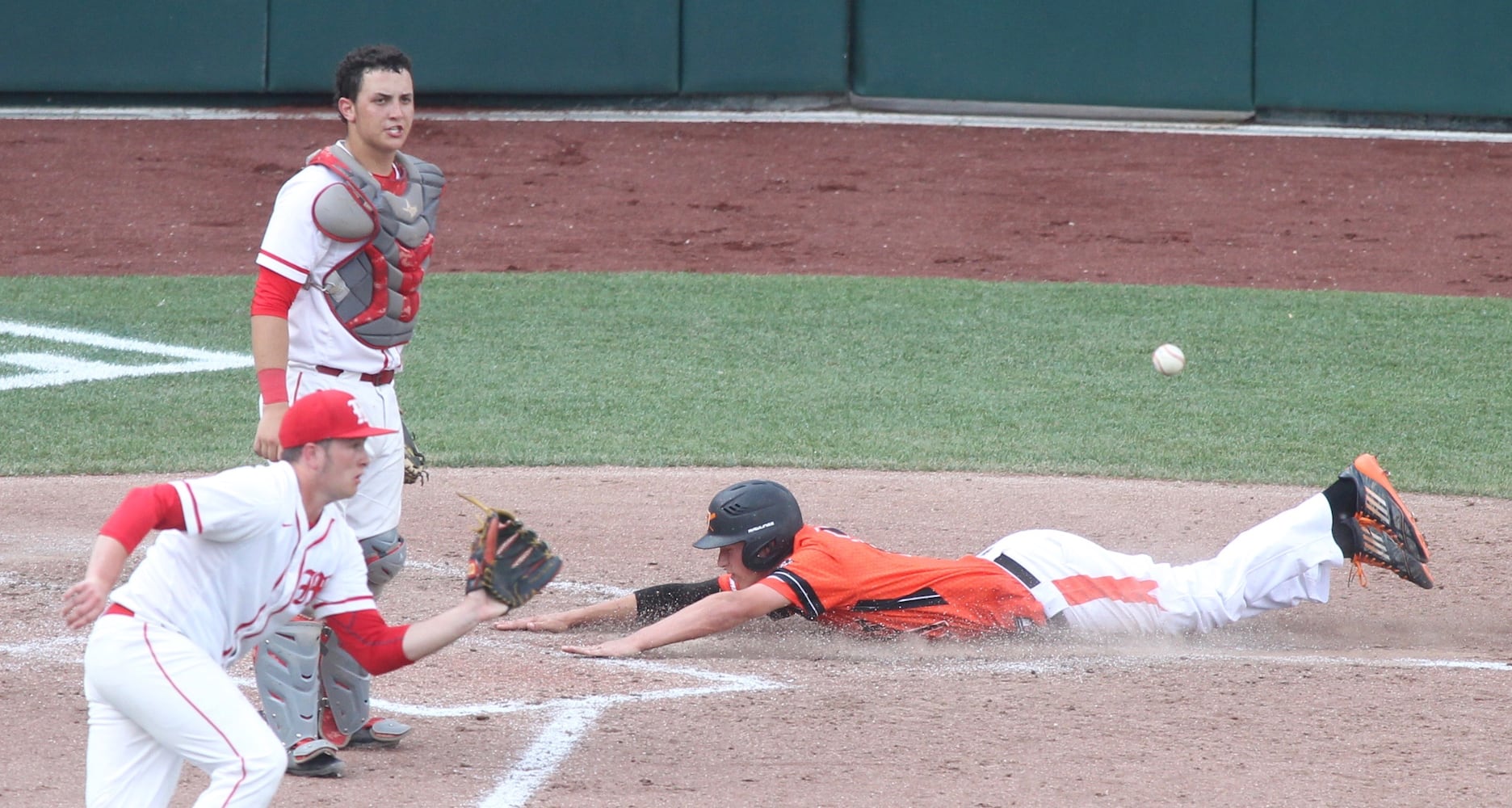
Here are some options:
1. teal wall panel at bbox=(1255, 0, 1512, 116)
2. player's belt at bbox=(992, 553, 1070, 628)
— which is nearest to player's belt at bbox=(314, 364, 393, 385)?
player's belt at bbox=(992, 553, 1070, 628)

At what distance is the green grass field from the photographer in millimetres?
7656

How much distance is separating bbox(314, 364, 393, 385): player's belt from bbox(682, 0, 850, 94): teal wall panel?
42.0 feet

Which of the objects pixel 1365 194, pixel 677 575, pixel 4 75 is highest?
pixel 4 75

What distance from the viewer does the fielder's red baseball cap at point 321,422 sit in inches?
125

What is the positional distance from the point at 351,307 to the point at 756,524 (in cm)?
148

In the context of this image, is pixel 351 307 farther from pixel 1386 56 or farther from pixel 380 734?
pixel 1386 56

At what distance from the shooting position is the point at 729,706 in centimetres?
442

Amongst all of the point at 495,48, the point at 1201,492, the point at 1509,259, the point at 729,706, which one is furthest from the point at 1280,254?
the point at 729,706

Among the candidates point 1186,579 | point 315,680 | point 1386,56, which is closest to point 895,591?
point 1186,579

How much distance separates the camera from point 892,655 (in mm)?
4980

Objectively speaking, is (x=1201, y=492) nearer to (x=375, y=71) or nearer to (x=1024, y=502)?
(x=1024, y=502)

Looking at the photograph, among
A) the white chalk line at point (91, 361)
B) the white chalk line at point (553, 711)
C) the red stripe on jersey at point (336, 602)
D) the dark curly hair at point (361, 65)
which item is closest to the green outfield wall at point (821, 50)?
the white chalk line at point (91, 361)

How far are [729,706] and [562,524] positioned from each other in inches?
87.5

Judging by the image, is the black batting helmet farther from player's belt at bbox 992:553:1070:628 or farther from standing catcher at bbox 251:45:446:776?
standing catcher at bbox 251:45:446:776
